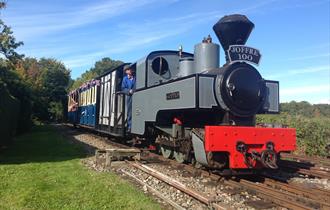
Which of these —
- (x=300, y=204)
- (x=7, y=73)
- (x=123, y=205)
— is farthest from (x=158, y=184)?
(x=7, y=73)

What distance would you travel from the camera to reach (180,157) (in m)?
9.91

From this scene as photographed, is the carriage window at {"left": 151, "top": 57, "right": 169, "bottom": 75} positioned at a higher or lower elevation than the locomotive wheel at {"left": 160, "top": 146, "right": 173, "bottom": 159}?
higher

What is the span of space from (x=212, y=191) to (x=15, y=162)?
617cm

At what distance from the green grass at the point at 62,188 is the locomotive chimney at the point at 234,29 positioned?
13.4 ft

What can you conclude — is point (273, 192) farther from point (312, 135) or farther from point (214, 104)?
point (312, 135)

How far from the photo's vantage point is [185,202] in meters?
6.29

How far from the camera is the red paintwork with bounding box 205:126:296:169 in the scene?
7449 mm

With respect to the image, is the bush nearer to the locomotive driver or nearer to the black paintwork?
the locomotive driver

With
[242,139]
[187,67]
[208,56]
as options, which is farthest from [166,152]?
[242,139]

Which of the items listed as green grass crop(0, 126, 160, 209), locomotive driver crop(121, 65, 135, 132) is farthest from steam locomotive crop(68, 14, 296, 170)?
green grass crop(0, 126, 160, 209)

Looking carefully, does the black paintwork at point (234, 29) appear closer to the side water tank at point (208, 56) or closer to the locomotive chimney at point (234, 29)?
the locomotive chimney at point (234, 29)

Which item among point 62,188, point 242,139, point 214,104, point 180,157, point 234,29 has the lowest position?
point 62,188

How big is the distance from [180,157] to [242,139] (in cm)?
261

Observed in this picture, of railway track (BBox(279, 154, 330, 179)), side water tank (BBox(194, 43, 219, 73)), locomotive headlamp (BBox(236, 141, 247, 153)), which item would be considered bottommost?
railway track (BBox(279, 154, 330, 179))
